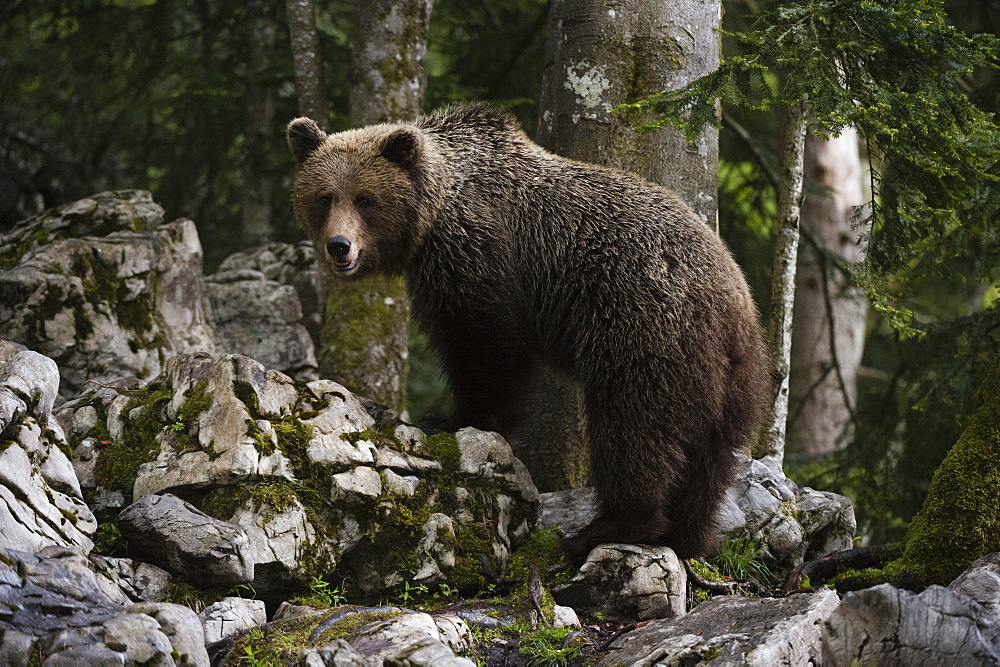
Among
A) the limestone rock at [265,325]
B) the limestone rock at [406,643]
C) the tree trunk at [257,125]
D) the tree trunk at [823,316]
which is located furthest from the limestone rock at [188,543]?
the tree trunk at [823,316]

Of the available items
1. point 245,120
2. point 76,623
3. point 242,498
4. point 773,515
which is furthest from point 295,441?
point 245,120

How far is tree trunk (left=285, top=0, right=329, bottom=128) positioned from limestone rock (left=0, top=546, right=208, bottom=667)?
16.1 ft

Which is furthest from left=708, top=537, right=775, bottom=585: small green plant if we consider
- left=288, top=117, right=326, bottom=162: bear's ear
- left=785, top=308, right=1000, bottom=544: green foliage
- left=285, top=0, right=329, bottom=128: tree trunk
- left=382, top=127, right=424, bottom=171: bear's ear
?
left=285, top=0, right=329, bottom=128: tree trunk

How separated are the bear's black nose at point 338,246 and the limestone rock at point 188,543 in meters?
1.98

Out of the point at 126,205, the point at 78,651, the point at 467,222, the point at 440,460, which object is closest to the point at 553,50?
the point at 467,222

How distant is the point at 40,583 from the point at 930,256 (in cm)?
609

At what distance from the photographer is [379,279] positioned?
25.3 feet

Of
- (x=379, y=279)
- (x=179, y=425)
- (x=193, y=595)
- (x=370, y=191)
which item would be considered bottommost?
(x=193, y=595)

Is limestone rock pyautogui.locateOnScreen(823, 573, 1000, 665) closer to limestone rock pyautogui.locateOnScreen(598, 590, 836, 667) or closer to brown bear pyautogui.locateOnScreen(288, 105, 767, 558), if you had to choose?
limestone rock pyautogui.locateOnScreen(598, 590, 836, 667)

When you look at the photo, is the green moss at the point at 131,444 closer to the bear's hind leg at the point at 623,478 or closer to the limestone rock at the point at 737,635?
the bear's hind leg at the point at 623,478

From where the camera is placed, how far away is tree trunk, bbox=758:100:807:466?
7.03 meters

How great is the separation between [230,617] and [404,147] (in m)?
3.26

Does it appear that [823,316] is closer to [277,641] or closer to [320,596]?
[320,596]

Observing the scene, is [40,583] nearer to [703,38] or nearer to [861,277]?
[861,277]
